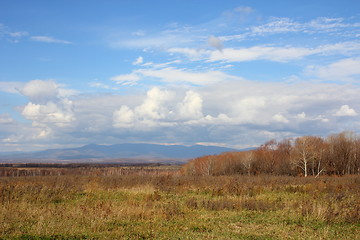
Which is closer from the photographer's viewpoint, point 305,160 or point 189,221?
point 189,221

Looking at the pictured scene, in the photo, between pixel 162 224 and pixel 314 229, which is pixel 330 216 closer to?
pixel 314 229

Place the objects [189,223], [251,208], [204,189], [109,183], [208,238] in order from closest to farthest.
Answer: [208,238] < [189,223] < [251,208] < [204,189] < [109,183]

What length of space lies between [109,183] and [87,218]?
58.0 feet

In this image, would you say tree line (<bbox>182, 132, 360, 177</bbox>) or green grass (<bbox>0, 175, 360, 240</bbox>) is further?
tree line (<bbox>182, 132, 360, 177</bbox>)

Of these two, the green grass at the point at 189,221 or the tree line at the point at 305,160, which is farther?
the tree line at the point at 305,160

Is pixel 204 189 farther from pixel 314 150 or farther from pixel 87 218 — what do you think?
pixel 314 150

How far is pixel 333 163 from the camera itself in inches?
2532

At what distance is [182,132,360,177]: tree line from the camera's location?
6090cm

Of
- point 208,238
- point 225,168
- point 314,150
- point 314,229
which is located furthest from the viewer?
point 225,168

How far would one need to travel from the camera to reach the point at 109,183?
29844mm

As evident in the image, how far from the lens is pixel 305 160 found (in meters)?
55.8

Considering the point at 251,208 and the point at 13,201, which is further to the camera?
the point at 13,201

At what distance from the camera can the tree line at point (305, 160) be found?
200 ft

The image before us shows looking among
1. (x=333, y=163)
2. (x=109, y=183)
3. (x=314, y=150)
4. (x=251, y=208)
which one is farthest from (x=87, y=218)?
(x=333, y=163)
